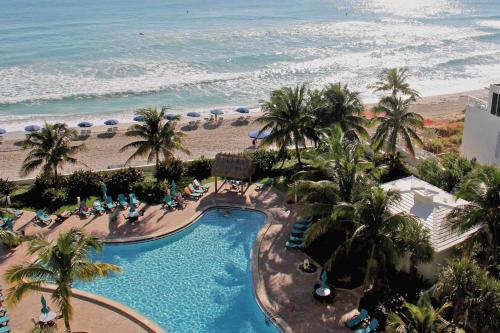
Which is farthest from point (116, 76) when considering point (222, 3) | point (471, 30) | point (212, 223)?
point (222, 3)

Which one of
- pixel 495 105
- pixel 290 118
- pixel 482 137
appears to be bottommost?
pixel 482 137

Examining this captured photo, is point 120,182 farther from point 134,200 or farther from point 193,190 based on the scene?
point 193,190

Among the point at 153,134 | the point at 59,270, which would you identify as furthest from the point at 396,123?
the point at 59,270

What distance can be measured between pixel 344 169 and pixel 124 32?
3057 inches

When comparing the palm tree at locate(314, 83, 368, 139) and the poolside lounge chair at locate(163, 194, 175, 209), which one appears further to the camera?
the palm tree at locate(314, 83, 368, 139)

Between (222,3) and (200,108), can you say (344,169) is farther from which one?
(222,3)

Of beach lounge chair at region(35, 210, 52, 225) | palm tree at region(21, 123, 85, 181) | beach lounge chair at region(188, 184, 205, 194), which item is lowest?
beach lounge chair at region(35, 210, 52, 225)

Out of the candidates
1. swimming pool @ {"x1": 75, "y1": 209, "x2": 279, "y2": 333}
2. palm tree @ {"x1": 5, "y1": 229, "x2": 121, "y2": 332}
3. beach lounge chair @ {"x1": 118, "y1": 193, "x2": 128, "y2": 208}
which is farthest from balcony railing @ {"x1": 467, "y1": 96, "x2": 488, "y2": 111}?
palm tree @ {"x1": 5, "y1": 229, "x2": 121, "y2": 332}

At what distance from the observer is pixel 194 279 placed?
1883 centimetres

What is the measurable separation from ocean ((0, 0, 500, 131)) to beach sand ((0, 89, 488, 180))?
284 inches

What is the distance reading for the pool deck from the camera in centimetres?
1611

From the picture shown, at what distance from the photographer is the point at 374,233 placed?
1550 cm

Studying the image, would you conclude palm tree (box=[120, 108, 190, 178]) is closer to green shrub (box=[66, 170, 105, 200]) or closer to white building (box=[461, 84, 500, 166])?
green shrub (box=[66, 170, 105, 200])

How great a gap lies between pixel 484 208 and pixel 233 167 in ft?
41.2
